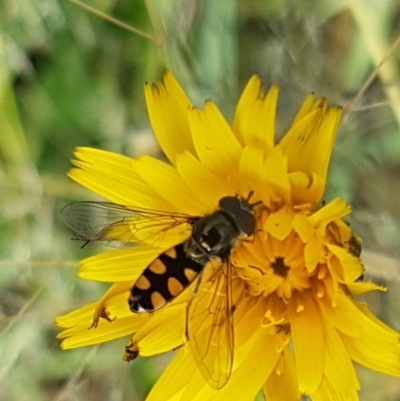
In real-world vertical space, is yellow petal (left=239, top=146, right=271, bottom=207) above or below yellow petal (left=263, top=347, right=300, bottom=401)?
above

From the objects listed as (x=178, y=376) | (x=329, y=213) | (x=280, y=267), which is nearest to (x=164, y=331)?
(x=178, y=376)

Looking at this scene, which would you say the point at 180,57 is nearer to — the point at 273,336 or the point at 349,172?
the point at 349,172

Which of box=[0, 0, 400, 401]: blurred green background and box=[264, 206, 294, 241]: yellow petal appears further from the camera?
box=[0, 0, 400, 401]: blurred green background

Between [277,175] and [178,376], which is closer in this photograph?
[277,175]

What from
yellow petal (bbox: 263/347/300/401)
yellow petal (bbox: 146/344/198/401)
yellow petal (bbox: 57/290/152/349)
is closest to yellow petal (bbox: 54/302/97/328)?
yellow petal (bbox: 57/290/152/349)

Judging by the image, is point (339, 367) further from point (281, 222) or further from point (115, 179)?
point (115, 179)

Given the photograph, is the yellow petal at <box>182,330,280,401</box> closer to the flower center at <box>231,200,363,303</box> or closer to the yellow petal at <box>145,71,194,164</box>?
the flower center at <box>231,200,363,303</box>

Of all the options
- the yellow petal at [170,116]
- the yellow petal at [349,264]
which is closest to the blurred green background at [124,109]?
the yellow petal at [170,116]
